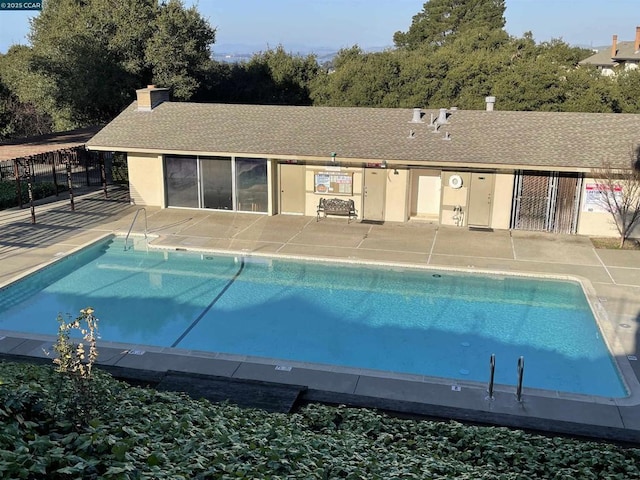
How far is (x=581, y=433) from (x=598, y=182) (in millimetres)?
12339

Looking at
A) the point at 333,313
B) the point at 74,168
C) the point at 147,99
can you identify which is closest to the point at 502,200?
the point at 333,313

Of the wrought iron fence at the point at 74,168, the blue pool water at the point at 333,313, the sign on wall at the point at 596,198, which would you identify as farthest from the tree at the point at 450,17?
the blue pool water at the point at 333,313

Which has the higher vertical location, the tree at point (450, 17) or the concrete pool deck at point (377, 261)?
the tree at point (450, 17)

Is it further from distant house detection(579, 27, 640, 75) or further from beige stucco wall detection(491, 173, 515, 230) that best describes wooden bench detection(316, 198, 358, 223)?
distant house detection(579, 27, 640, 75)

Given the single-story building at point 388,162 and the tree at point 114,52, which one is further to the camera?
the tree at point 114,52

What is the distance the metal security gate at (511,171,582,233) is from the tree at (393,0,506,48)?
176ft

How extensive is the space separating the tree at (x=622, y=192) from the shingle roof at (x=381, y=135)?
40 cm

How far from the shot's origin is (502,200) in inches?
768

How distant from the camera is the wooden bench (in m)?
20.6

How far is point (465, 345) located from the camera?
12.4 m

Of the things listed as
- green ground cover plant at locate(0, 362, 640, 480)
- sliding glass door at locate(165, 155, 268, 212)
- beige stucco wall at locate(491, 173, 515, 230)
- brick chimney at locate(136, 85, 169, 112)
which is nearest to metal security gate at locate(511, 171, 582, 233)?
beige stucco wall at locate(491, 173, 515, 230)

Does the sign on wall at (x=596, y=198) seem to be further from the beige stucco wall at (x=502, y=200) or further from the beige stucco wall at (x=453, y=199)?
the beige stucco wall at (x=453, y=199)

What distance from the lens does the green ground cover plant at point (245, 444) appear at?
437 centimetres

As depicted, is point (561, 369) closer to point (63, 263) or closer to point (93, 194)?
point (63, 263)
